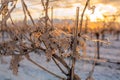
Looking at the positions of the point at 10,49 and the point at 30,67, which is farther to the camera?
the point at 30,67

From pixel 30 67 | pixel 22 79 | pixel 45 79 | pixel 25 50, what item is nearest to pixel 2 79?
pixel 22 79

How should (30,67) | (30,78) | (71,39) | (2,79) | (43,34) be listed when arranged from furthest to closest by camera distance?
1. (30,67)
2. (30,78)
3. (2,79)
4. (71,39)
5. (43,34)

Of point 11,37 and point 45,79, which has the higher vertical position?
point 11,37

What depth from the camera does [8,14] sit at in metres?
2.00

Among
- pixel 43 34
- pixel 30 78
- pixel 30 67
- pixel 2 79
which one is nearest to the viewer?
pixel 43 34

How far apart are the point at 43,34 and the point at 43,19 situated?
0.36 feet

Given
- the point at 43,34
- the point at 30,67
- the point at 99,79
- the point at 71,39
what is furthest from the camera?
the point at 30,67

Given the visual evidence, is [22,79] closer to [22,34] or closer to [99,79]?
[99,79]

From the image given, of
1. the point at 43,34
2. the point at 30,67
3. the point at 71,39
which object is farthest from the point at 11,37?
the point at 30,67

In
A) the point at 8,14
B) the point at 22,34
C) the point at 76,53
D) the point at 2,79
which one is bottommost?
the point at 2,79

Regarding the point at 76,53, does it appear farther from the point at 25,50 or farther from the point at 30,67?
the point at 30,67

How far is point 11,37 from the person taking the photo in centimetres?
206

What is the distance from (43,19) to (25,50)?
8.9 inches

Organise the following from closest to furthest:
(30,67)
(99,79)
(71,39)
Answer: (71,39)
(99,79)
(30,67)
